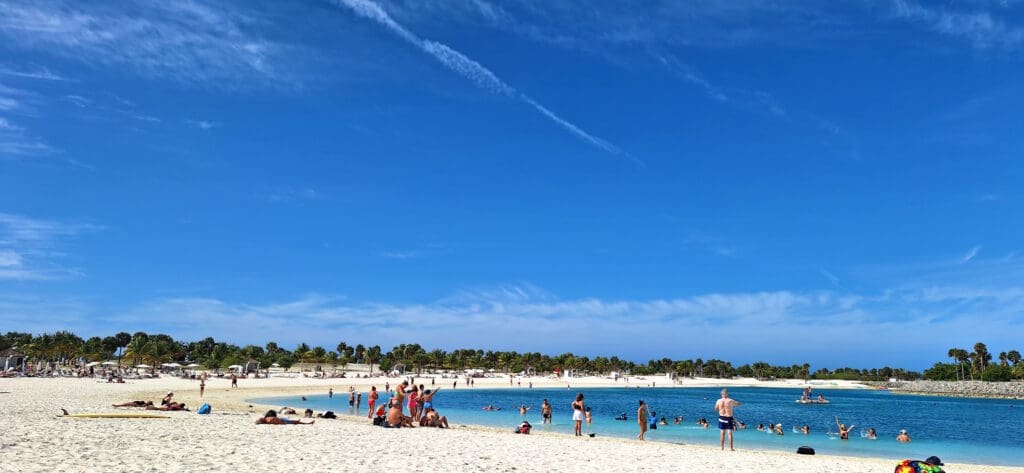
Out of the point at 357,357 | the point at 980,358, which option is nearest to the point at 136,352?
the point at 357,357

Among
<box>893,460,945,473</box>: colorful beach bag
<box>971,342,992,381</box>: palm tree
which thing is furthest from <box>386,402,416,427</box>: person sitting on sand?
<box>971,342,992,381</box>: palm tree

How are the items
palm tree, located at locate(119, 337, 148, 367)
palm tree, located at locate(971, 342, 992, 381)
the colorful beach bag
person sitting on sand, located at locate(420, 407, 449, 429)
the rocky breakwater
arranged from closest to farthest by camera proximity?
the colorful beach bag < person sitting on sand, located at locate(420, 407, 449, 429) < palm tree, located at locate(119, 337, 148, 367) < the rocky breakwater < palm tree, located at locate(971, 342, 992, 381)

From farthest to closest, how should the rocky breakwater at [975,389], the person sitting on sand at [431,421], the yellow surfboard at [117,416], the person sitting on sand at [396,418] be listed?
the rocky breakwater at [975,389] < the person sitting on sand at [431,421] < the person sitting on sand at [396,418] < the yellow surfboard at [117,416]

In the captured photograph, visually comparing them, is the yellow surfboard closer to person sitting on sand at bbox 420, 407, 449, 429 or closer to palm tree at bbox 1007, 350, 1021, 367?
person sitting on sand at bbox 420, 407, 449, 429

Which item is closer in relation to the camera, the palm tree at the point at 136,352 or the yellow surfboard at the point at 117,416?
the yellow surfboard at the point at 117,416

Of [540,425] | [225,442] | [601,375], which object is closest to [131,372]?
[540,425]

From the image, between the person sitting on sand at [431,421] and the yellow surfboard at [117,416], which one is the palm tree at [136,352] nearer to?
the yellow surfboard at [117,416]

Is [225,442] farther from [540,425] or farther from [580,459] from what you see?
[540,425]

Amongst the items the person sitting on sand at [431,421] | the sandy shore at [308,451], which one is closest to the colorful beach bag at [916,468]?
the sandy shore at [308,451]

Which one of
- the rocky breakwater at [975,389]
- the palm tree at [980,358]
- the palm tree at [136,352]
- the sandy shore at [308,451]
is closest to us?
the sandy shore at [308,451]

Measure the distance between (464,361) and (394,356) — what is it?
1695 centimetres

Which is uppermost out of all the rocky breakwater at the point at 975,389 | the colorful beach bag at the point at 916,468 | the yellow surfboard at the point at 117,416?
the colorful beach bag at the point at 916,468

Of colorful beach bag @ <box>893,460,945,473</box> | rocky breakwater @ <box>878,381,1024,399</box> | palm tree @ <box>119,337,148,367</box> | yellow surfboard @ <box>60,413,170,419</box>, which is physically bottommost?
rocky breakwater @ <box>878,381,1024,399</box>

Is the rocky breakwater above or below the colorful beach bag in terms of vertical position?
below
